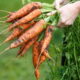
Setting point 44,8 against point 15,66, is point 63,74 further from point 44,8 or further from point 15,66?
point 15,66

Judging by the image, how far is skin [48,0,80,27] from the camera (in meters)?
3.53

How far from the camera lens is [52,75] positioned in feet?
12.9

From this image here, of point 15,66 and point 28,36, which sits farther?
point 15,66

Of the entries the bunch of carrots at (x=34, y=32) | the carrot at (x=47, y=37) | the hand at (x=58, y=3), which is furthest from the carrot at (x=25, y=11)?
the carrot at (x=47, y=37)

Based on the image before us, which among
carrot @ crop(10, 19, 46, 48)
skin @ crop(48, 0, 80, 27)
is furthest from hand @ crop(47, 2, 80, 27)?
carrot @ crop(10, 19, 46, 48)

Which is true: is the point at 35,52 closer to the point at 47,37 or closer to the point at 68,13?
the point at 47,37

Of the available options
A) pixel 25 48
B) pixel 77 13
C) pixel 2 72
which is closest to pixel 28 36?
pixel 25 48

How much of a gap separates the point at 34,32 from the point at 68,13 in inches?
10.0

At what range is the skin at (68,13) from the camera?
3.53 meters

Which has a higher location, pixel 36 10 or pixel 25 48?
pixel 36 10

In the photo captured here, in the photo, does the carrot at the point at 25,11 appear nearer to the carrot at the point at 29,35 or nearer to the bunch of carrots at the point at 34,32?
the bunch of carrots at the point at 34,32

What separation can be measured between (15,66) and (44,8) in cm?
282

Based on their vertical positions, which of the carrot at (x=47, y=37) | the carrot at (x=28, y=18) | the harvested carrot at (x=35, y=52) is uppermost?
the carrot at (x=28, y=18)

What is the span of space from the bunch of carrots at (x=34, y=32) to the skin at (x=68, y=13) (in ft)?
0.26
